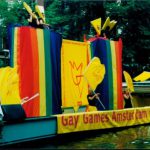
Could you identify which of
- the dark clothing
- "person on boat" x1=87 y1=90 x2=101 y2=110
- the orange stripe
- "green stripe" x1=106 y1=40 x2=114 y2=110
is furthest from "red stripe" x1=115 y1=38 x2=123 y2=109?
the orange stripe

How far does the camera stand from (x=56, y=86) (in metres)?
15.5

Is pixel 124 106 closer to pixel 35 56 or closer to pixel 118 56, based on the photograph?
pixel 118 56

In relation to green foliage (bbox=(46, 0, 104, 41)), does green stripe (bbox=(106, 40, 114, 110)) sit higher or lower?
lower

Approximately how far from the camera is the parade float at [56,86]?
13.2 metres

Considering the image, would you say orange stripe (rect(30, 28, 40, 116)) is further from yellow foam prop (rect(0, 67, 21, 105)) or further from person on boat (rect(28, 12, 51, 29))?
yellow foam prop (rect(0, 67, 21, 105))

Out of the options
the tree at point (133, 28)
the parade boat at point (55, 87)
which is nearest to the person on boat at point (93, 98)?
the parade boat at point (55, 87)

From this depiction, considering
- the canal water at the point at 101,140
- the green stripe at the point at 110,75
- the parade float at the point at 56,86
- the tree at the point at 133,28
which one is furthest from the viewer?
the tree at the point at 133,28

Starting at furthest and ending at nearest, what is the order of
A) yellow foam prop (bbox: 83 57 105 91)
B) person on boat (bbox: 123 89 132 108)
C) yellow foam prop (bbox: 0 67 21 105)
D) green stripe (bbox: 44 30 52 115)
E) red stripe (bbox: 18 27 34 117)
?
person on boat (bbox: 123 89 132 108) → yellow foam prop (bbox: 83 57 105 91) → green stripe (bbox: 44 30 52 115) → red stripe (bbox: 18 27 34 117) → yellow foam prop (bbox: 0 67 21 105)

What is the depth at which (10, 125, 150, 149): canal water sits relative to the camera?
1294 cm

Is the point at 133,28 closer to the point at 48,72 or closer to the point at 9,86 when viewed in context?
the point at 48,72

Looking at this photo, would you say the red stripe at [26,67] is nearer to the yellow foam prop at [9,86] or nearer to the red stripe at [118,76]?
the yellow foam prop at [9,86]

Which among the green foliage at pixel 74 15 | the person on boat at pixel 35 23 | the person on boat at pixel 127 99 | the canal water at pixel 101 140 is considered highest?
the green foliage at pixel 74 15

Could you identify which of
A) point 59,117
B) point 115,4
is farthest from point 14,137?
point 115,4

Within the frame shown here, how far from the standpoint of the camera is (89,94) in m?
17.3
